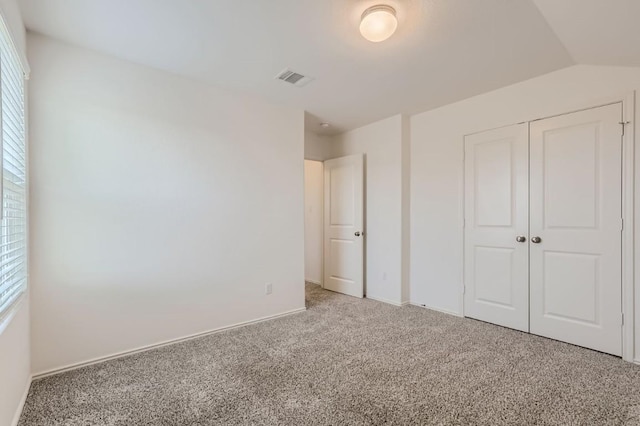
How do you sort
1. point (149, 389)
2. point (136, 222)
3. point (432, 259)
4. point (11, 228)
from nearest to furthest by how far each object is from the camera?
point (11, 228), point (149, 389), point (136, 222), point (432, 259)

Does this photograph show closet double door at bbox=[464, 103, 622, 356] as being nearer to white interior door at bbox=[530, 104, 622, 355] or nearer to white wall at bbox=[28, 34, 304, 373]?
white interior door at bbox=[530, 104, 622, 355]

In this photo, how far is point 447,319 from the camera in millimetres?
3365

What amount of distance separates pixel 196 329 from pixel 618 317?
3.59 m

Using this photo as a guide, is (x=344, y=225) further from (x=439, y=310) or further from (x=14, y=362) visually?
(x=14, y=362)

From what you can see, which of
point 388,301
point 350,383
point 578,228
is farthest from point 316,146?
point 350,383

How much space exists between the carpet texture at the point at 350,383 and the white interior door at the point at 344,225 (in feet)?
4.91

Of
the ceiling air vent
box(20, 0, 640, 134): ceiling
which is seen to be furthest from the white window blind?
the ceiling air vent

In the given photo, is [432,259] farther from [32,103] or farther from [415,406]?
[32,103]

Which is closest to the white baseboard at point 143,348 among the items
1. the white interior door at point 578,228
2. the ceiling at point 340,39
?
the ceiling at point 340,39

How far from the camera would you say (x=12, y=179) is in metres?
1.76

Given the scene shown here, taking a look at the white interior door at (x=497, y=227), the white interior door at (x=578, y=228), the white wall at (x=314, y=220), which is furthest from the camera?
the white wall at (x=314, y=220)

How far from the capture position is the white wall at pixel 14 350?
1503mm

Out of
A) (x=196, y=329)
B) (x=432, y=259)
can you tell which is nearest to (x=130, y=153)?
(x=196, y=329)

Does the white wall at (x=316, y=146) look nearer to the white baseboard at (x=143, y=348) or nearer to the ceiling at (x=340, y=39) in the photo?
the ceiling at (x=340, y=39)
